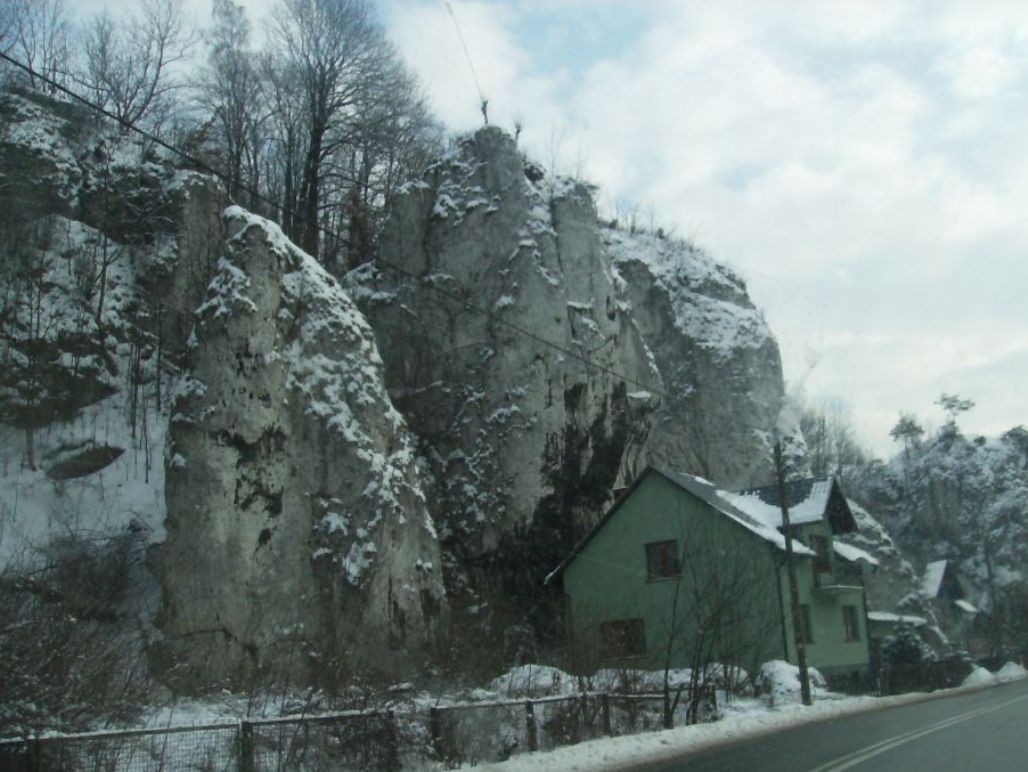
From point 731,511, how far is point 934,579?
3185cm

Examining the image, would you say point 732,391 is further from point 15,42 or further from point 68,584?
point 68,584

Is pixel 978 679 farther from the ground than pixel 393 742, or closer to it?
closer to it

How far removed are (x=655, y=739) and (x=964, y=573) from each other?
6250 centimetres

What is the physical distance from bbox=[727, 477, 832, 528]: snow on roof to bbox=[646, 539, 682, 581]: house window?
141 inches

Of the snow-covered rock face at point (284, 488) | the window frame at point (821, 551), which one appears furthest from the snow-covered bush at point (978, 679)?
the snow-covered rock face at point (284, 488)

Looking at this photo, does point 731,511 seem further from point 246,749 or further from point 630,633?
point 246,749

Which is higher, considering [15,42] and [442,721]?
[15,42]

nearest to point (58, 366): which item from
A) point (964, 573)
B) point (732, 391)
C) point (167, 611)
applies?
point (167, 611)

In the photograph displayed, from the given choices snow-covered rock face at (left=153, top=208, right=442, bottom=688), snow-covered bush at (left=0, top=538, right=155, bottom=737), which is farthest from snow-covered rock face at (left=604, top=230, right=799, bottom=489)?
snow-covered bush at (left=0, top=538, right=155, bottom=737)

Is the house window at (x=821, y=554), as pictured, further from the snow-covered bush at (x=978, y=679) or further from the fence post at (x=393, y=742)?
the fence post at (x=393, y=742)

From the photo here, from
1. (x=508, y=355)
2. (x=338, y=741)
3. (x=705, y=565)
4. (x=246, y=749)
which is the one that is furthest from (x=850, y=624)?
(x=246, y=749)

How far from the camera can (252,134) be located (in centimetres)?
4322

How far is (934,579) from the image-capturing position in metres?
59.4

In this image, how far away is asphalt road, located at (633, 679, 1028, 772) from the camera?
11.6m
